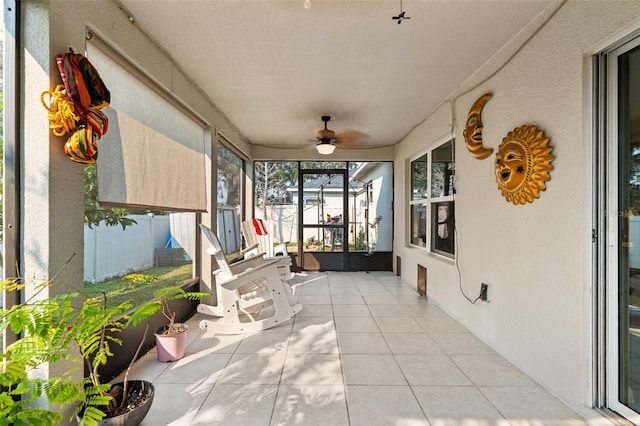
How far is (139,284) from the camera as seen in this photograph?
8.62 feet

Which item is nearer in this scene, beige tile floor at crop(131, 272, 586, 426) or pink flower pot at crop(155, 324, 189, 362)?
beige tile floor at crop(131, 272, 586, 426)

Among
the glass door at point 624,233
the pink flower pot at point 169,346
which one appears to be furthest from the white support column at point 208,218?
the glass door at point 624,233

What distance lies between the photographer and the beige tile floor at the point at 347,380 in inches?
67.0

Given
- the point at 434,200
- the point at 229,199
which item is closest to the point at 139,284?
the point at 229,199

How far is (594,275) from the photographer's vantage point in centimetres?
169

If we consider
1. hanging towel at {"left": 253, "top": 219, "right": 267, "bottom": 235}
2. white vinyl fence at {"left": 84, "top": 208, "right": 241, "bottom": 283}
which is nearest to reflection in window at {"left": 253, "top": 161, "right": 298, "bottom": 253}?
hanging towel at {"left": 253, "top": 219, "right": 267, "bottom": 235}

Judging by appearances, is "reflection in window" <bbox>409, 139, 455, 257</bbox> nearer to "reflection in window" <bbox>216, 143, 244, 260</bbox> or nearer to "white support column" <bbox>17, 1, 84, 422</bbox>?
"reflection in window" <bbox>216, 143, 244, 260</bbox>

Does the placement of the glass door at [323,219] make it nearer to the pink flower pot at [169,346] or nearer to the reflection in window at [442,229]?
the reflection in window at [442,229]

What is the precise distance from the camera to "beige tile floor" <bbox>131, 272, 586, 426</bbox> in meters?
1.70

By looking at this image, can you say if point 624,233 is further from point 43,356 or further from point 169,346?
point 169,346

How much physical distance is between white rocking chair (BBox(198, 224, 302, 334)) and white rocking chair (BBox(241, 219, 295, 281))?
37.6 inches

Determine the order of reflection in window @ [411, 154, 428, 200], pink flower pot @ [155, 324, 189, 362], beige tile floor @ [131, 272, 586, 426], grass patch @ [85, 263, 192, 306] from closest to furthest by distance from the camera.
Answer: beige tile floor @ [131, 272, 586, 426] → grass patch @ [85, 263, 192, 306] → pink flower pot @ [155, 324, 189, 362] → reflection in window @ [411, 154, 428, 200]

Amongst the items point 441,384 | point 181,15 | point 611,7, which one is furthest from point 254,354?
point 611,7

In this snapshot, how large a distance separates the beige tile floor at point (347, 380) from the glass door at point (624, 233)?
345 mm
